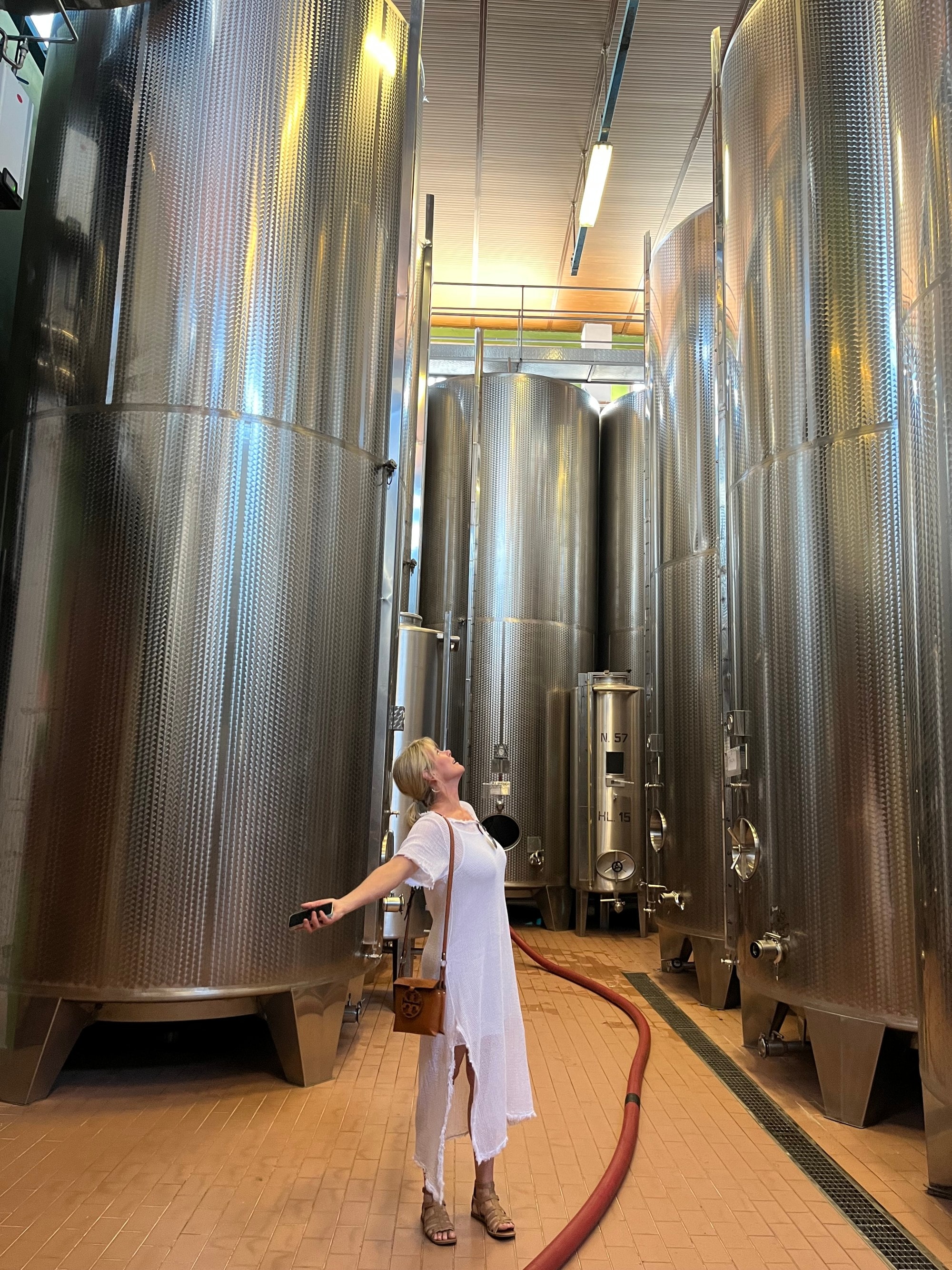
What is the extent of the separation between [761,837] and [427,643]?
312cm

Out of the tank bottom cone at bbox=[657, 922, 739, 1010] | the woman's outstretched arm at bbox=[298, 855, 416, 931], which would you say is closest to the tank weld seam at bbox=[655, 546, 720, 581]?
the tank bottom cone at bbox=[657, 922, 739, 1010]

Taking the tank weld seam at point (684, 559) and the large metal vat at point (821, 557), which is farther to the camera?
the tank weld seam at point (684, 559)

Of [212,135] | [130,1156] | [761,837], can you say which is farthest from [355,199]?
[130,1156]

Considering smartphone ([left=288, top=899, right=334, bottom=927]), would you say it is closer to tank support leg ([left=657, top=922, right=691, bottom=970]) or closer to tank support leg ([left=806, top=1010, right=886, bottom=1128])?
tank support leg ([left=806, top=1010, right=886, bottom=1128])

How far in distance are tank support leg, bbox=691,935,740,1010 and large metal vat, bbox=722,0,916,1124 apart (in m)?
0.97

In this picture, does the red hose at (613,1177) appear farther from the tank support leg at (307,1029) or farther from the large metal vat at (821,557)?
the tank support leg at (307,1029)

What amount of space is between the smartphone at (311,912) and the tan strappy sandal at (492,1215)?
1.22m

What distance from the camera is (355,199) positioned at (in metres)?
4.88

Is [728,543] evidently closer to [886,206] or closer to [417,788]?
[886,206]

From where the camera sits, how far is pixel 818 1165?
358cm

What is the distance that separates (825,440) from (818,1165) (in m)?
3.04

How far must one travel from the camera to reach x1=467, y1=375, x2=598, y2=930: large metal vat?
8.95 meters

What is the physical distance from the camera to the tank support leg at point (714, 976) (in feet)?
19.6

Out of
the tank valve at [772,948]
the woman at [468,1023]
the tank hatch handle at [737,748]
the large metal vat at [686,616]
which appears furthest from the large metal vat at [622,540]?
the woman at [468,1023]
